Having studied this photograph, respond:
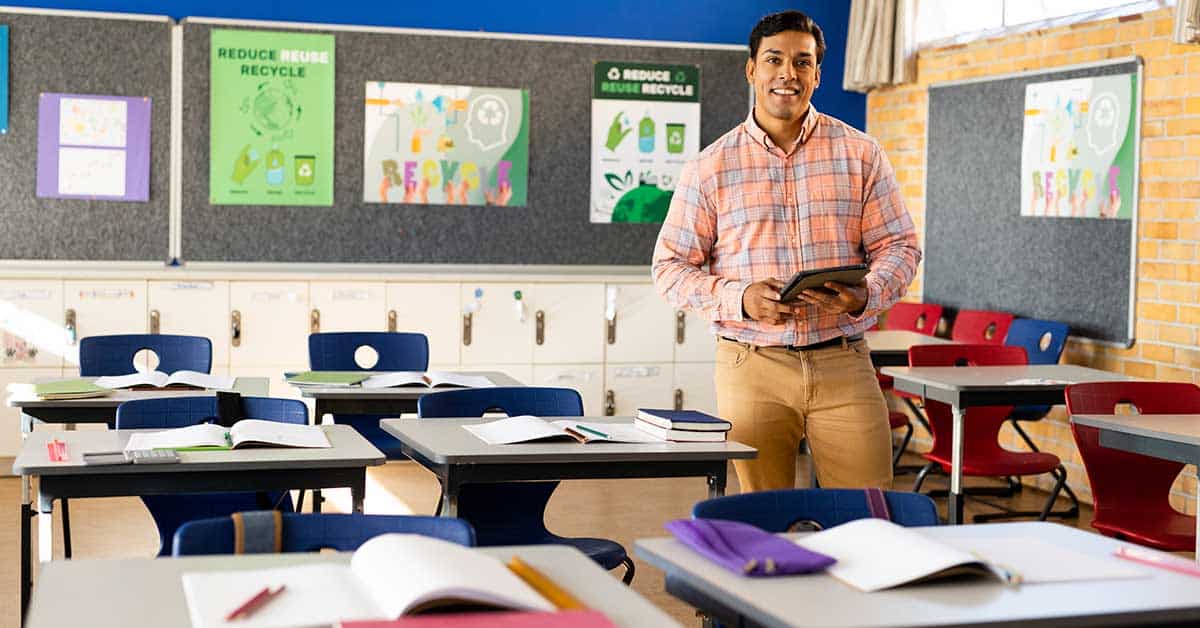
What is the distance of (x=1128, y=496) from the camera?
4.12 meters

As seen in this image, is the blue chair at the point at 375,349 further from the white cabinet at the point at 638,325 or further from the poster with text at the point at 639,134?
the poster with text at the point at 639,134

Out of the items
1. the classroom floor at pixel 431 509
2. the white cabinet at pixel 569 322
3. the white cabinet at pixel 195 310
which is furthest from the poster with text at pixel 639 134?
the white cabinet at pixel 195 310

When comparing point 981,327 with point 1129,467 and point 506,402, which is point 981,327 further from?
point 506,402

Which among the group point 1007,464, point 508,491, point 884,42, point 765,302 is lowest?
point 1007,464

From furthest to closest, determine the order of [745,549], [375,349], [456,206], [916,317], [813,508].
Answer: [916,317] → [456,206] → [375,349] → [813,508] → [745,549]

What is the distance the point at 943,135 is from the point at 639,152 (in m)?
1.55

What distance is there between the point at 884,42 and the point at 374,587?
641 cm

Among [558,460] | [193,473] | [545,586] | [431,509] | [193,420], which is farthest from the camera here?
[431,509]

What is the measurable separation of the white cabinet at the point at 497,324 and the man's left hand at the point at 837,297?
391 centimetres

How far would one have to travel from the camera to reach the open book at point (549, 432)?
3197mm

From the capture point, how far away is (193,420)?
3627 millimetres

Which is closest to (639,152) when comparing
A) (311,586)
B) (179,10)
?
(179,10)

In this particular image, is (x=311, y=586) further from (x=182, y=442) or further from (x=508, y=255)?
(x=508, y=255)

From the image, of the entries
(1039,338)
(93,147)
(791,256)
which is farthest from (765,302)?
(93,147)
